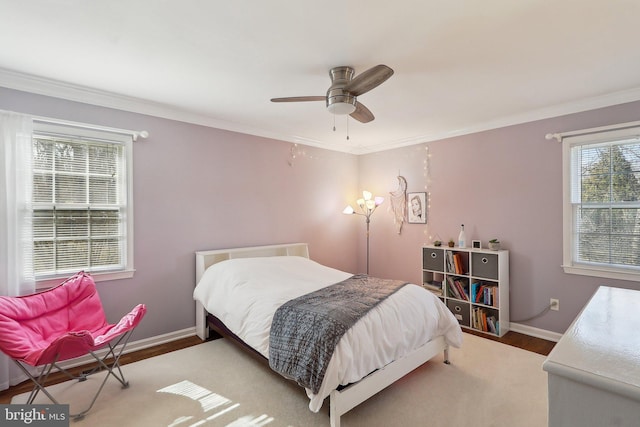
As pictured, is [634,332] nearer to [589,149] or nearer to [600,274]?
[600,274]

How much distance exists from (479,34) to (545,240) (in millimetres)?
2448

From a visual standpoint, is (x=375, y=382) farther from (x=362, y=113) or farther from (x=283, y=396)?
(x=362, y=113)

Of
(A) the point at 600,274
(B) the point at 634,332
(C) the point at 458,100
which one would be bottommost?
(A) the point at 600,274

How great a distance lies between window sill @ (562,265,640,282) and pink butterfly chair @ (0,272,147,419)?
4.01 metres

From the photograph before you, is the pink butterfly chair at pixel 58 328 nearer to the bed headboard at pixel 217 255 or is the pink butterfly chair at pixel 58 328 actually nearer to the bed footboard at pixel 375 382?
the bed headboard at pixel 217 255

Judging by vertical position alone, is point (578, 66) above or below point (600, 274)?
above

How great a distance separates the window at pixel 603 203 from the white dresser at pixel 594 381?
8.77 feet

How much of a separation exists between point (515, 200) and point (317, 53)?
110 inches

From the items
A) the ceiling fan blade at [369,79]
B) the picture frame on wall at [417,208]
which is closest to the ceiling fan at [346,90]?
the ceiling fan blade at [369,79]

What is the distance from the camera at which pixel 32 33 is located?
1.92m

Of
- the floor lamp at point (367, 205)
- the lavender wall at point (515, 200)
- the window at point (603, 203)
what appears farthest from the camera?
the floor lamp at point (367, 205)

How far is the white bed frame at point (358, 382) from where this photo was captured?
1.91 m

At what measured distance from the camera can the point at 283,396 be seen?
7.54 ft

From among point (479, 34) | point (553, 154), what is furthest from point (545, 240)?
point (479, 34)
